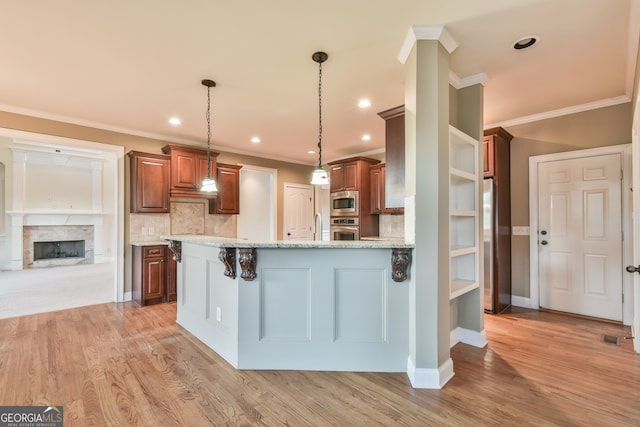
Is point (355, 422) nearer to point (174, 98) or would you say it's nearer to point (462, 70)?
point (462, 70)

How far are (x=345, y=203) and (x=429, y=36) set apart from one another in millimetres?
3491

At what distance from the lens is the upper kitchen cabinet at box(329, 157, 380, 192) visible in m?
5.29

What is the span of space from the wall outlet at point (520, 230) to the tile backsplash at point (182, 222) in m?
4.67

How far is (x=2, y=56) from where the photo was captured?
2488 millimetres

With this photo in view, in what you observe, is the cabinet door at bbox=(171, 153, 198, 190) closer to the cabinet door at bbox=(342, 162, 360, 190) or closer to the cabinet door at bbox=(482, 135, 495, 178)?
the cabinet door at bbox=(342, 162, 360, 190)

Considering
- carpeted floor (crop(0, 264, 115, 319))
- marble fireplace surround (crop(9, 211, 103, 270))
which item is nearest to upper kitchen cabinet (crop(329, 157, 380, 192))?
carpeted floor (crop(0, 264, 115, 319))

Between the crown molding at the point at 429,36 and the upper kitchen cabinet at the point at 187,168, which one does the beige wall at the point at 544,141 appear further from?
the upper kitchen cabinet at the point at 187,168

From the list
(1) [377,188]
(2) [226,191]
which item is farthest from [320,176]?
(2) [226,191]

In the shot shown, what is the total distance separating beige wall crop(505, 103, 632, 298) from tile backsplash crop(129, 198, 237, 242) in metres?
4.73

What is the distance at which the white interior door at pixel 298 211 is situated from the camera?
21.8ft

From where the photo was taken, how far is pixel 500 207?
12.4 ft

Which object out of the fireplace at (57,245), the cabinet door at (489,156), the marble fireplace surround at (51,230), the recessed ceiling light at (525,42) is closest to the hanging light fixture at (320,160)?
the recessed ceiling light at (525,42)

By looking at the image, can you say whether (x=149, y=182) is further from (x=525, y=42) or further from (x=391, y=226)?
(x=525, y=42)

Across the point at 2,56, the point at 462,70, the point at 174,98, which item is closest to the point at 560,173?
the point at 462,70
